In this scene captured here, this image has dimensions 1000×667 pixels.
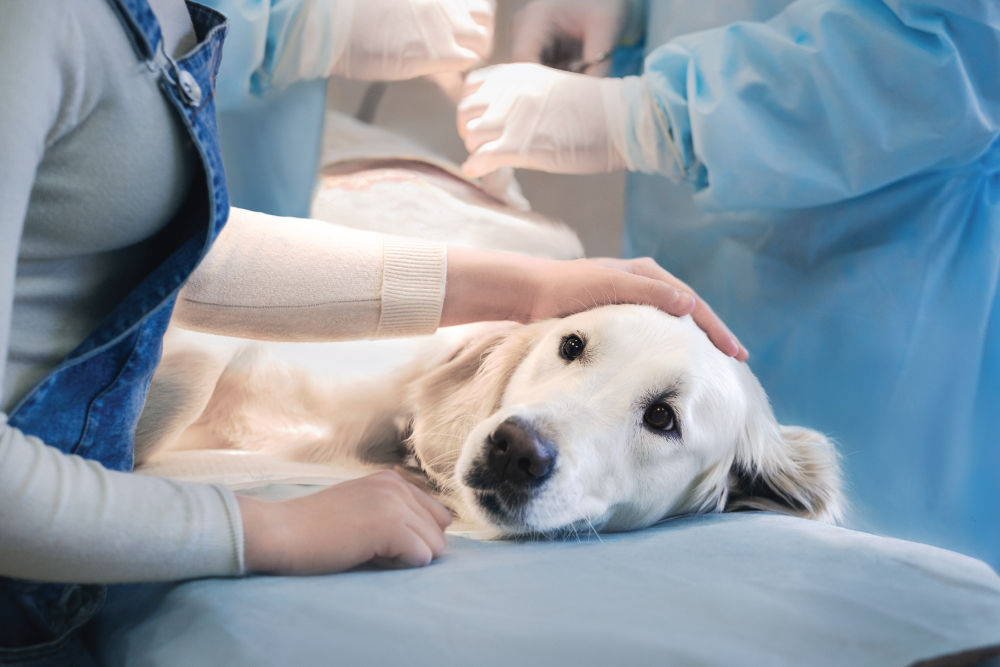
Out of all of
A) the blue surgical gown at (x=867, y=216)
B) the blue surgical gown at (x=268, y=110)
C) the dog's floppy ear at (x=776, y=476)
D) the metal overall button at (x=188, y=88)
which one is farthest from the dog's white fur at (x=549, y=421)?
the metal overall button at (x=188, y=88)

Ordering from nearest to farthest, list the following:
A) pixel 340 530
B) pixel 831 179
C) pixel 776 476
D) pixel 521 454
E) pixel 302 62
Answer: pixel 340 530, pixel 521 454, pixel 776 476, pixel 831 179, pixel 302 62

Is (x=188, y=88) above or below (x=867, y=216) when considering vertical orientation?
above

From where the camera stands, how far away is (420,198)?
1.42 m

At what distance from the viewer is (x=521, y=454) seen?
79 cm

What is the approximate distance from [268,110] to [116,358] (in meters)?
0.80

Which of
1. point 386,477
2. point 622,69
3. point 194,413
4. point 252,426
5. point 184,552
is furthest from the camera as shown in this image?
point 622,69

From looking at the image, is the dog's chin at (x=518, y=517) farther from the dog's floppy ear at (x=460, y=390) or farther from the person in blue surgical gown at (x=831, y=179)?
the person in blue surgical gown at (x=831, y=179)

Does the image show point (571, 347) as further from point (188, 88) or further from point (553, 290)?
point (188, 88)

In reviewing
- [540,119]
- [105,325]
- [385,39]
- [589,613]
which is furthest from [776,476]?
[385,39]

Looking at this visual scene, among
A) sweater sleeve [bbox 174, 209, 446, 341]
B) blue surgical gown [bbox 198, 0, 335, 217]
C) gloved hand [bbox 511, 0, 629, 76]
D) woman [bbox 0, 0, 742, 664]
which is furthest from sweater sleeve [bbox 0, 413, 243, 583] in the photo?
gloved hand [bbox 511, 0, 629, 76]

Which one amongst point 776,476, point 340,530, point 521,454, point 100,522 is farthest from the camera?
point 776,476

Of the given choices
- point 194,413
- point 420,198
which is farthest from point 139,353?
point 420,198

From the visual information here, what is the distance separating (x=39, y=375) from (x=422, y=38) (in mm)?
929

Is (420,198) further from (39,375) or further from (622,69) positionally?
(39,375)
